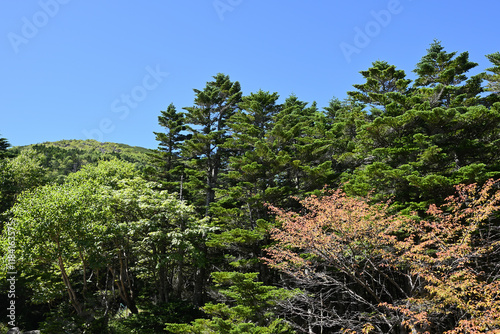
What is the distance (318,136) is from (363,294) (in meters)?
8.96

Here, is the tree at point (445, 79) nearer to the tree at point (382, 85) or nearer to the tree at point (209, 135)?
the tree at point (382, 85)

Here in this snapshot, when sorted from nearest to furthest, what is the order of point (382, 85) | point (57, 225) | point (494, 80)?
point (57, 225) < point (494, 80) < point (382, 85)

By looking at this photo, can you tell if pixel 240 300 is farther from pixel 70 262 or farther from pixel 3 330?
pixel 3 330

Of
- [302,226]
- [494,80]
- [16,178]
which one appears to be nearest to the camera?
[302,226]

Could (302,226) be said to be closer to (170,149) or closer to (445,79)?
(445,79)

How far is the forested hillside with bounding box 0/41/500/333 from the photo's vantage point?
820 cm

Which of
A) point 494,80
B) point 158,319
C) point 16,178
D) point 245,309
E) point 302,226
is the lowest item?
point 158,319

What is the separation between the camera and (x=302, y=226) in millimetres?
9406

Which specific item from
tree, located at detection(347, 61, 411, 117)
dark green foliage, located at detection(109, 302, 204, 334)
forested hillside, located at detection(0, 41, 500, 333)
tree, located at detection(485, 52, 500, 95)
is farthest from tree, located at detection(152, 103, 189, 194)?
tree, located at detection(485, 52, 500, 95)

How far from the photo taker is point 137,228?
41.1ft

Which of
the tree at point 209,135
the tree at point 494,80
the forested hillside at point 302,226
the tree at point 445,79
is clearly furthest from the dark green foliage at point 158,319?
the tree at point 494,80

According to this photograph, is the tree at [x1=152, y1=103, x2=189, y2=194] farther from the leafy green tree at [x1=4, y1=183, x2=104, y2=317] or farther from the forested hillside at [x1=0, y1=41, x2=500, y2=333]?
the leafy green tree at [x1=4, y1=183, x2=104, y2=317]

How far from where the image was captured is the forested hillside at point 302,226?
8195 mm

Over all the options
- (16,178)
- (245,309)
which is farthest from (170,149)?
(245,309)
